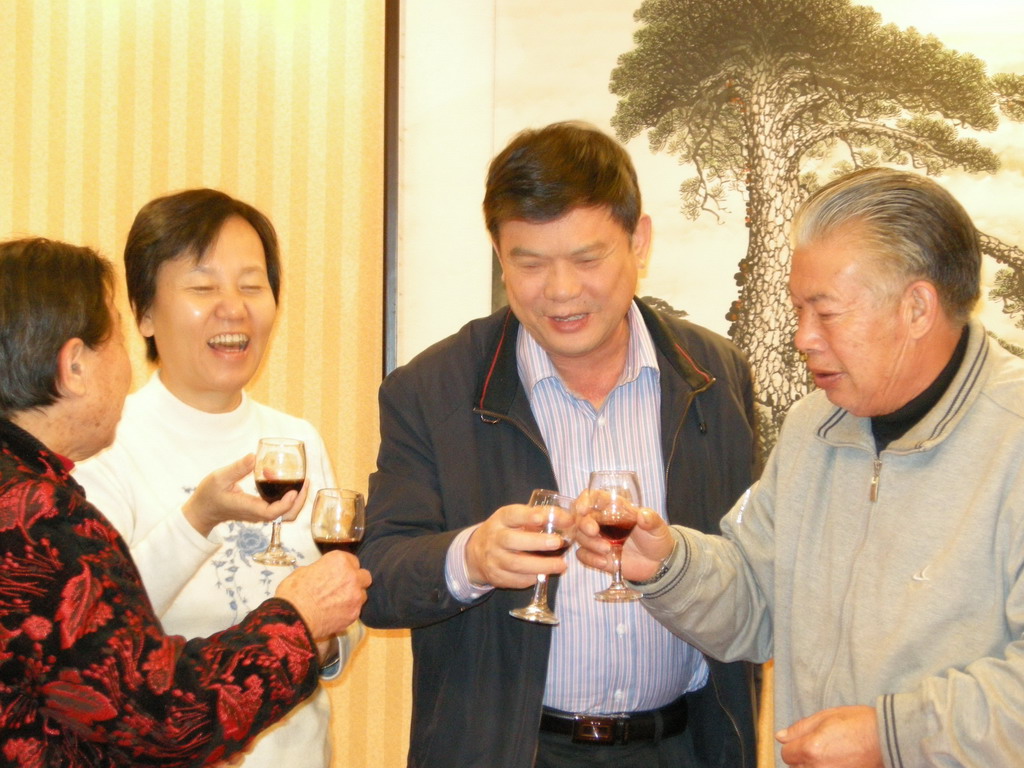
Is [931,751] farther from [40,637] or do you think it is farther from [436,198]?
[436,198]

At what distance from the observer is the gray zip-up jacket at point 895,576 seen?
1.76 metres

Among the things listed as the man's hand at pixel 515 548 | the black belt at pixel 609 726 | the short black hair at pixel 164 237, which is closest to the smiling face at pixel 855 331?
the man's hand at pixel 515 548

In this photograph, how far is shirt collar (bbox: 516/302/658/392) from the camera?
264 cm

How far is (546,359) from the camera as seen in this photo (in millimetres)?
2670

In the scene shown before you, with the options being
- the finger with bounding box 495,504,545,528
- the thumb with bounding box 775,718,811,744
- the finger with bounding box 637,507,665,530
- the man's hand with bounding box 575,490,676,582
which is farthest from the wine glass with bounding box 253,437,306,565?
the thumb with bounding box 775,718,811,744

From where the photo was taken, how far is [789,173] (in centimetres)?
329

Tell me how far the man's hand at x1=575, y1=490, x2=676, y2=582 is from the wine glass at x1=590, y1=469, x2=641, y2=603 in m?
0.02

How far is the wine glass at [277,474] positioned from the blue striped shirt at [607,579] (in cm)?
60

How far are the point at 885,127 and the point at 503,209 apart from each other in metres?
1.38

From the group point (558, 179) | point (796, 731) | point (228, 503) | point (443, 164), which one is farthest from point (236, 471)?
point (443, 164)

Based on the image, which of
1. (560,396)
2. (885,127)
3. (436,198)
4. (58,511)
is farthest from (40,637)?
(885,127)

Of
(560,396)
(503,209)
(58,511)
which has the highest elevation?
(503,209)

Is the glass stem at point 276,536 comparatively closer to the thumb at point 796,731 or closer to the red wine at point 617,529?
the red wine at point 617,529

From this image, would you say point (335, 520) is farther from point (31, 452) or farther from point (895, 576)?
point (895, 576)
